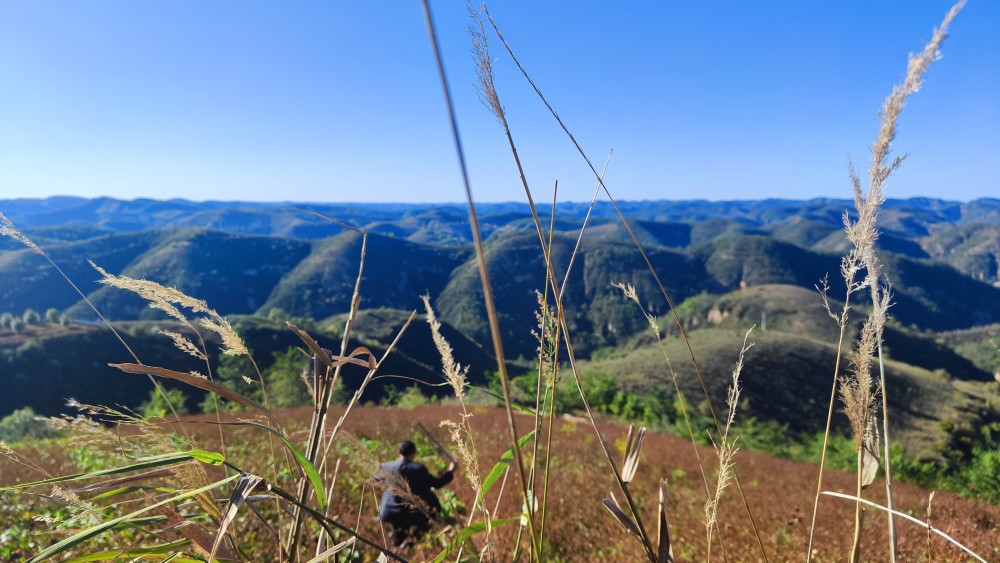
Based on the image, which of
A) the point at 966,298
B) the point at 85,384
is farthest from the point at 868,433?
the point at 966,298

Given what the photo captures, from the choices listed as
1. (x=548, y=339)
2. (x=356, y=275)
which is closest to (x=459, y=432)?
(x=548, y=339)

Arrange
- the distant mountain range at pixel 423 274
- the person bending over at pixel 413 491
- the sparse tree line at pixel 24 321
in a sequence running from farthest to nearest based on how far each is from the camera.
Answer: the distant mountain range at pixel 423 274 → the sparse tree line at pixel 24 321 → the person bending over at pixel 413 491

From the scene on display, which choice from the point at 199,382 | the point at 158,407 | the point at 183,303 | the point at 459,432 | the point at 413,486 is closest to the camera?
the point at 199,382

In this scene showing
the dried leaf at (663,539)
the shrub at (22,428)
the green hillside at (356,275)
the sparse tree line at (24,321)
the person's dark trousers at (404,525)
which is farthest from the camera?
the green hillside at (356,275)

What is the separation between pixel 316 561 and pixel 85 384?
174 ft

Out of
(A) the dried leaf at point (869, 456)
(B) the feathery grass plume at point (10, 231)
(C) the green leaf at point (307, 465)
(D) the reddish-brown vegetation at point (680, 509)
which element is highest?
(B) the feathery grass plume at point (10, 231)

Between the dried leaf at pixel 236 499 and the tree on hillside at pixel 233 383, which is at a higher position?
the dried leaf at pixel 236 499

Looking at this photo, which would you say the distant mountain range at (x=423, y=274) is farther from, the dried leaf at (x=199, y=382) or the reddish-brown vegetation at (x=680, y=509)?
the dried leaf at (x=199, y=382)

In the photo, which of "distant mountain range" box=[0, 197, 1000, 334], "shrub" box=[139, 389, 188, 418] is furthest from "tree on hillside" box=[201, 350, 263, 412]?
"distant mountain range" box=[0, 197, 1000, 334]

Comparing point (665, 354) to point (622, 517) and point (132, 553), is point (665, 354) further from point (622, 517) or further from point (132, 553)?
point (132, 553)

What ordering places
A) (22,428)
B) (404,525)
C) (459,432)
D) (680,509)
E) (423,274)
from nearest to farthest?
1. (459,432)
2. (404,525)
3. (680,509)
4. (22,428)
5. (423,274)

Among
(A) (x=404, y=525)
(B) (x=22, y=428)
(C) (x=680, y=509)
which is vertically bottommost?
(B) (x=22, y=428)

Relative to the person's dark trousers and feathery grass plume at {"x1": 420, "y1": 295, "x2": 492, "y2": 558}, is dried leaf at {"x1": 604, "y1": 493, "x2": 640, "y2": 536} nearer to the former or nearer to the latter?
feathery grass plume at {"x1": 420, "y1": 295, "x2": 492, "y2": 558}

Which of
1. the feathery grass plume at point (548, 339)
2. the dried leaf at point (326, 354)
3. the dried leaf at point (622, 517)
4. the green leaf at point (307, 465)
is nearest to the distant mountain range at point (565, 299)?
the dried leaf at point (622, 517)
